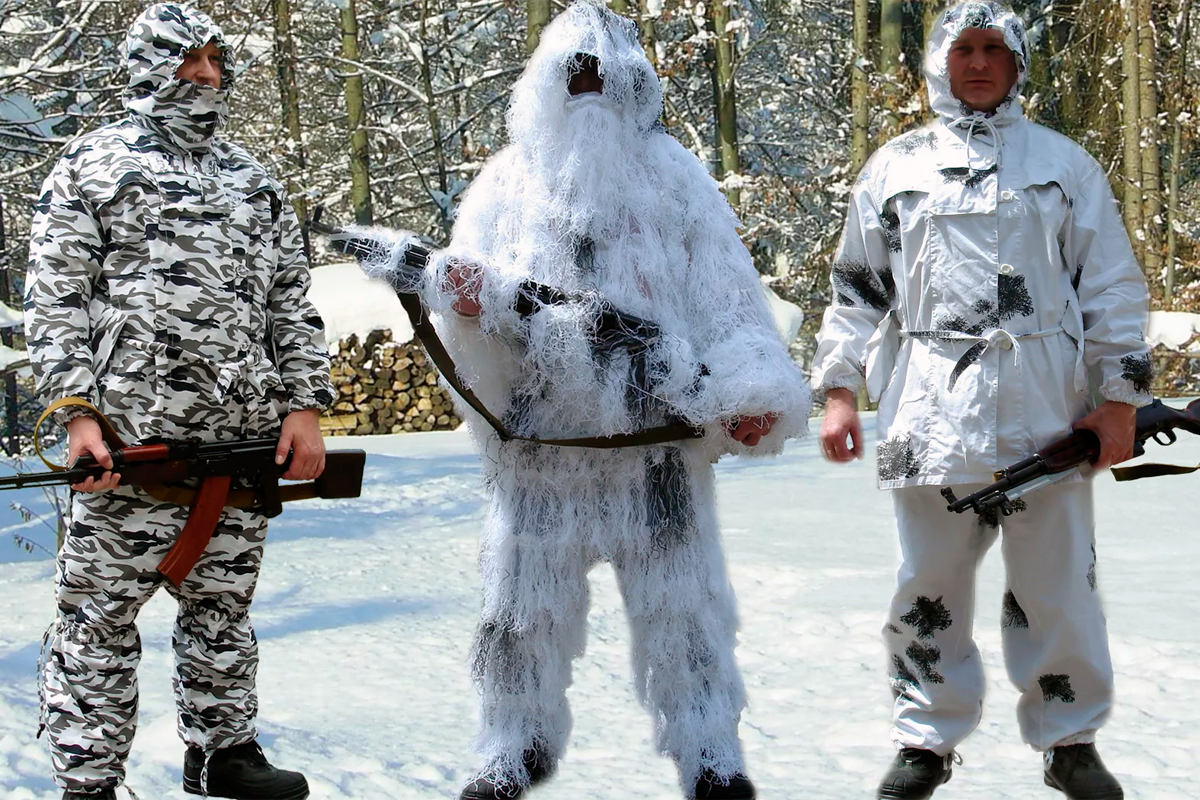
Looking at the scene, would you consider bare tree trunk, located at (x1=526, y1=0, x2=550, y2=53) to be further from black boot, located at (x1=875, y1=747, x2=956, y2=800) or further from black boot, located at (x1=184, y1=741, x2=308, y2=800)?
black boot, located at (x1=875, y1=747, x2=956, y2=800)

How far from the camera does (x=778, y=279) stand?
16.8 m

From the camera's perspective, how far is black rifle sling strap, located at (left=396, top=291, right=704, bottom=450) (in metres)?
2.88

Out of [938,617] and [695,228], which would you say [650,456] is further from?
[938,617]

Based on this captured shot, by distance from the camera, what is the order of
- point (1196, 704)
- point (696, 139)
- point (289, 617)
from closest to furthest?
1. point (1196, 704)
2. point (289, 617)
3. point (696, 139)

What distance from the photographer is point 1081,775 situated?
114 inches

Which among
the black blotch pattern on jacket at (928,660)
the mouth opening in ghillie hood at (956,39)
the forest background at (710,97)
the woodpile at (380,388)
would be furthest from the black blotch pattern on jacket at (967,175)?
the woodpile at (380,388)

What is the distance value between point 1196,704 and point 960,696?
A: 39.4 inches

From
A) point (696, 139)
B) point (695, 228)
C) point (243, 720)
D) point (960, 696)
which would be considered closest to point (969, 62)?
point (695, 228)

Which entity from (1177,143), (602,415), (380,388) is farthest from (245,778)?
(1177,143)

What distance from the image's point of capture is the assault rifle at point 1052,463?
2738mm

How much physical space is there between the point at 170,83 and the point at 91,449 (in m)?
0.82

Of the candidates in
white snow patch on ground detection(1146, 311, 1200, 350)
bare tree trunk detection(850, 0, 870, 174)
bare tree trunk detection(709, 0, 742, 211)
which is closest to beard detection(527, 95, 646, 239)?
white snow patch on ground detection(1146, 311, 1200, 350)

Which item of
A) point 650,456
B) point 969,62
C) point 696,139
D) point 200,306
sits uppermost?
point 696,139

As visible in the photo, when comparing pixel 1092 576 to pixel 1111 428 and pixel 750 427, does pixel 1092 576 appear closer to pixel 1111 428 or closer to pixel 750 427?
pixel 1111 428
